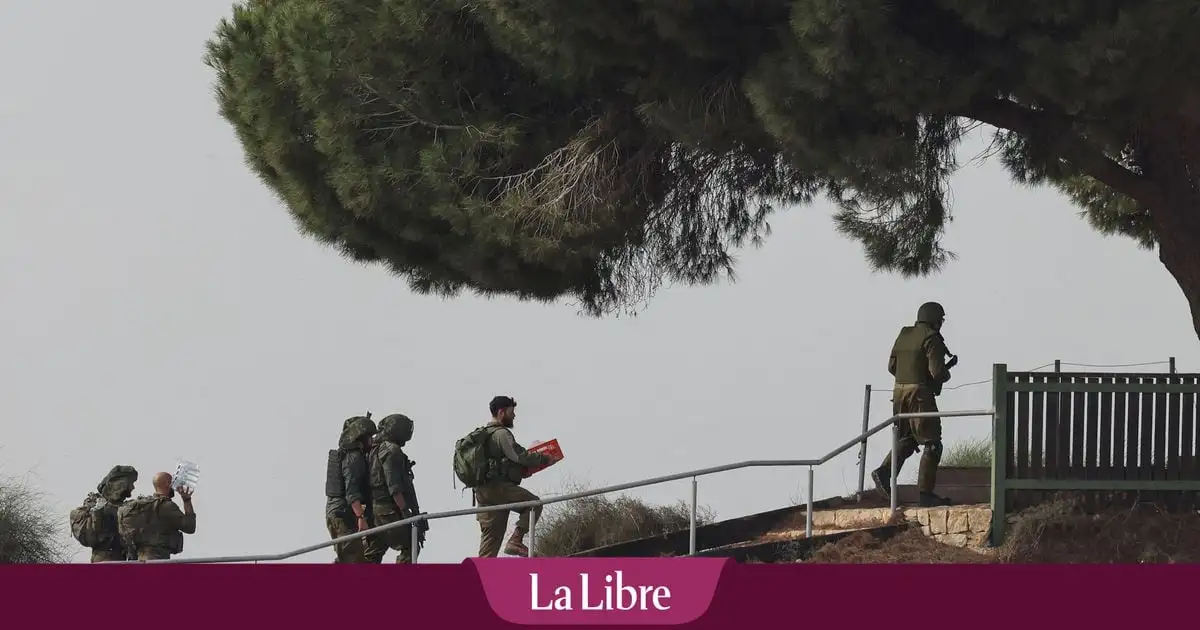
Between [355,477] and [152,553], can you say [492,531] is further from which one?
[152,553]

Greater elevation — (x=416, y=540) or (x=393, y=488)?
(x=393, y=488)

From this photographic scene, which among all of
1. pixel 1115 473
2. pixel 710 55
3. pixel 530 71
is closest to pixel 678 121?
pixel 710 55

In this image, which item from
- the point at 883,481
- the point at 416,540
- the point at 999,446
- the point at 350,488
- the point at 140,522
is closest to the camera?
the point at 999,446

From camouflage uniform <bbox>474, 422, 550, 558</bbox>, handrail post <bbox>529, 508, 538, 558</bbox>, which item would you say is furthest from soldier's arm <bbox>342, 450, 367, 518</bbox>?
handrail post <bbox>529, 508, 538, 558</bbox>

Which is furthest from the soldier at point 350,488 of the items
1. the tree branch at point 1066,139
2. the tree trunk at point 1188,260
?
the tree trunk at point 1188,260

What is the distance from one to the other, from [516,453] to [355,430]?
133cm

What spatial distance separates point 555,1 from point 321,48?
9.60 ft

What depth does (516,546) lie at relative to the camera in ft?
50.0

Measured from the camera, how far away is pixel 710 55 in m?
14.3

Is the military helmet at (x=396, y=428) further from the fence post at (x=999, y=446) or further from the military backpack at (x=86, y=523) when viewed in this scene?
the fence post at (x=999, y=446)

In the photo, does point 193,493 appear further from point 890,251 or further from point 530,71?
point 890,251

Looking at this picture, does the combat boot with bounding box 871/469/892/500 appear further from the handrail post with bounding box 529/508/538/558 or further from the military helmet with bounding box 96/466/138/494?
the military helmet with bounding box 96/466/138/494

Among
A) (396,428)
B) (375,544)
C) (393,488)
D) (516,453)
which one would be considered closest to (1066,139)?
(516,453)

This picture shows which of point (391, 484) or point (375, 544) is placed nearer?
point (391, 484)
